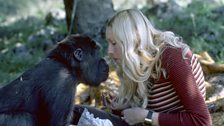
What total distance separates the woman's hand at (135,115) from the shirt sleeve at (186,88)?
25 centimetres

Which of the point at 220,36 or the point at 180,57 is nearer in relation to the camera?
the point at 180,57

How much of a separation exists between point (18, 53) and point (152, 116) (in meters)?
5.47

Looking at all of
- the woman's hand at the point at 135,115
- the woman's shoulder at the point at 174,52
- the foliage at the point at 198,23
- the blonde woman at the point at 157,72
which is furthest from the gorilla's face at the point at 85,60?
the foliage at the point at 198,23

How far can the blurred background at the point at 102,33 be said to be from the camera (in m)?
5.59

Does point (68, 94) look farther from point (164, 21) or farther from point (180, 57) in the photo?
point (164, 21)

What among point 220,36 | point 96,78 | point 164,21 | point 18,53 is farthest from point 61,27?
point 96,78

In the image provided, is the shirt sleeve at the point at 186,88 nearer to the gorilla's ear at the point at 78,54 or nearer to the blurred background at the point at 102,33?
the gorilla's ear at the point at 78,54

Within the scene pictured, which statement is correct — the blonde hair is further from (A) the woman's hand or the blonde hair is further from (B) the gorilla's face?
(B) the gorilla's face

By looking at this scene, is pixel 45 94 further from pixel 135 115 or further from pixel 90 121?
pixel 135 115

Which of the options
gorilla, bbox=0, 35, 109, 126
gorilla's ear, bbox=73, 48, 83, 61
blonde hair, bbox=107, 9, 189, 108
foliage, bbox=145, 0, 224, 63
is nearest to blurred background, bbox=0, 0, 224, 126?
foliage, bbox=145, 0, 224, 63

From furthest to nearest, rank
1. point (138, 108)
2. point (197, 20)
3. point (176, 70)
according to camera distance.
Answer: point (197, 20) < point (138, 108) < point (176, 70)

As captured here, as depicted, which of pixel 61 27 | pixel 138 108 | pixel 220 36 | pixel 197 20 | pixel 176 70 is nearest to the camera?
pixel 176 70

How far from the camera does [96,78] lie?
153 inches

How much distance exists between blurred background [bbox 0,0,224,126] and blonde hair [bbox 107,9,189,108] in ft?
4.50
